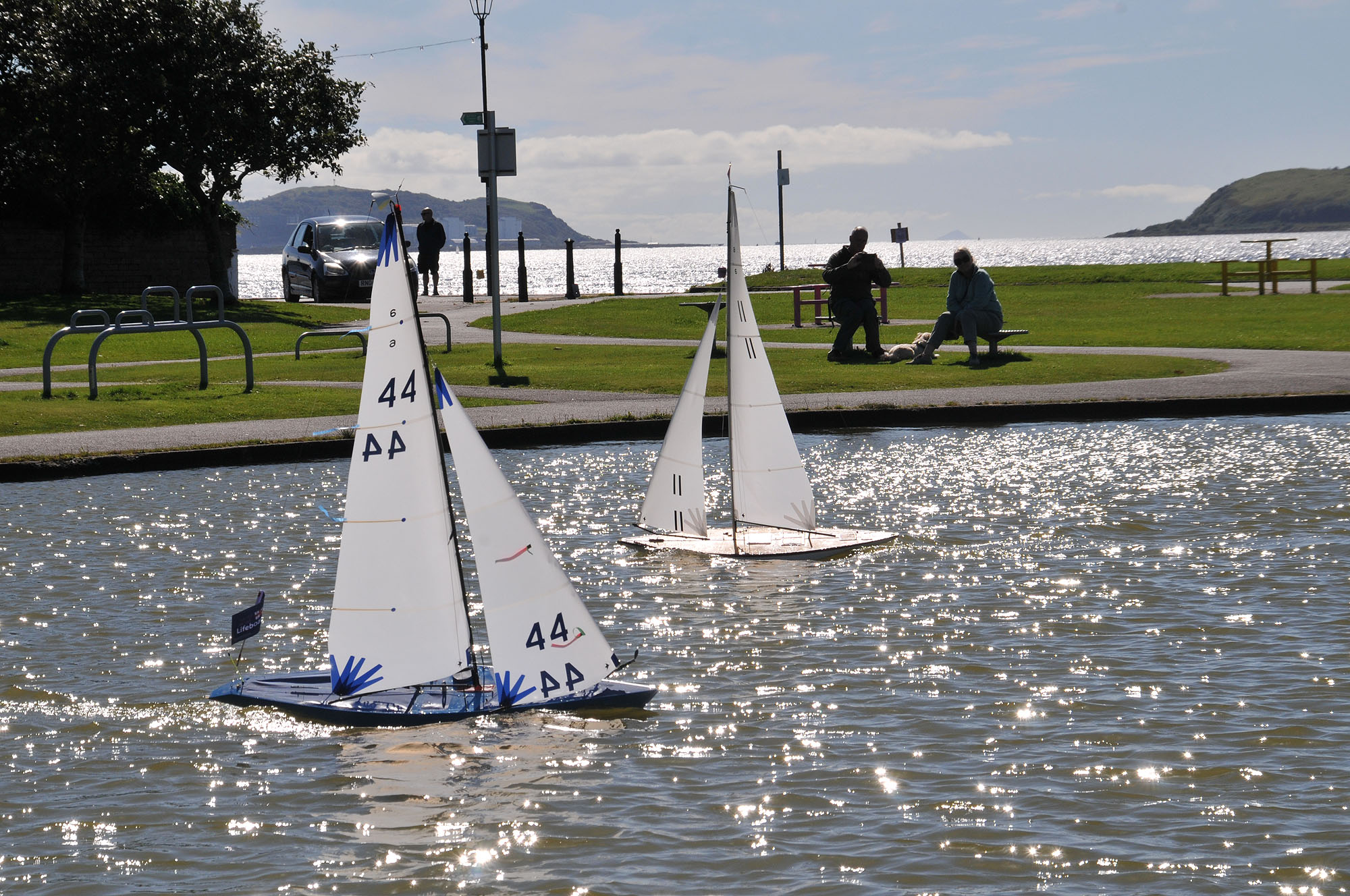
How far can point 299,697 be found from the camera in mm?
7293

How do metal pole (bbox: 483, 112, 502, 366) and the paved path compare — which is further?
metal pole (bbox: 483, 112, 502, 366)

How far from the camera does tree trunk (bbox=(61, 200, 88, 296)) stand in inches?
1540

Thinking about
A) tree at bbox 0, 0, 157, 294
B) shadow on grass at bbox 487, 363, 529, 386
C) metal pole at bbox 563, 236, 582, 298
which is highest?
tree at bbox 0, 0, 157, 294

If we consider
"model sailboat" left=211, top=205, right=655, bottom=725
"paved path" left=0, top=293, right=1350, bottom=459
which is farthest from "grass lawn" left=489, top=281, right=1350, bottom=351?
"model sailboat" left=211, top=205, right=655, bottom=725

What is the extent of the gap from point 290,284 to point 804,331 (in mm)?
17509

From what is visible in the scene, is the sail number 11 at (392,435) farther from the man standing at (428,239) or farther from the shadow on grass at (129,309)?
the shadow on grass at (129,309)

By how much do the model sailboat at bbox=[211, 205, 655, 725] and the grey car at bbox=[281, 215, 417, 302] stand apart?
3119cm

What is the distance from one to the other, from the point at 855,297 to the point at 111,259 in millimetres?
→ 25566

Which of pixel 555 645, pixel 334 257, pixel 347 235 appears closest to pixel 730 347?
pixel 555 645

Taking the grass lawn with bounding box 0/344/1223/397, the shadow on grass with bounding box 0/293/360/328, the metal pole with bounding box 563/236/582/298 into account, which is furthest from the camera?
the metal pole with bounding box 563/236/582/298

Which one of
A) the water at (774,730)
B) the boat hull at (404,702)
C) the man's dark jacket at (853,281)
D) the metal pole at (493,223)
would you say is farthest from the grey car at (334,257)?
the boat hull at (404,702)

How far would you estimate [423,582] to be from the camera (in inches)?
279

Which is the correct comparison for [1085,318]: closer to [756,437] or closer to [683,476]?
[756,437]

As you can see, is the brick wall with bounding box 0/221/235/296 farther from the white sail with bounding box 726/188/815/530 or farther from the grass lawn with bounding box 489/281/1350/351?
the white sail with bounding box 726/188/815/530
